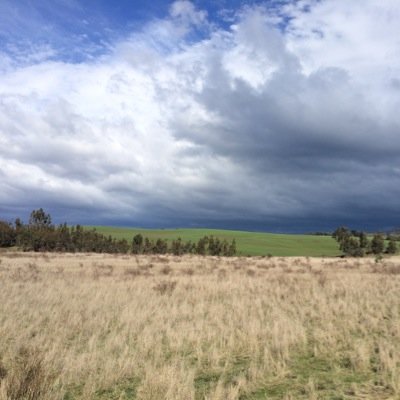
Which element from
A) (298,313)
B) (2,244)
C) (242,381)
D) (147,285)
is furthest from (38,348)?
(2,244)

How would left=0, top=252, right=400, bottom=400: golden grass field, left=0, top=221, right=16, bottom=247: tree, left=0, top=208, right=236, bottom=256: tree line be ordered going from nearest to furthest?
left=0, top=252, right=400, bottom=400: golden grass field → left=0, top=208, right=236, bottom=256: tree line → left=0, top=221, right=16, bottom=247: tree

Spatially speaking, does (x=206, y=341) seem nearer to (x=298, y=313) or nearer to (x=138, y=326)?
(x=138, y=326)

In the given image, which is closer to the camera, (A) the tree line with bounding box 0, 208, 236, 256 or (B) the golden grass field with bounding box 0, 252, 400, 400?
(B) the golden grass field with bounding box 0, 252, 400, 400

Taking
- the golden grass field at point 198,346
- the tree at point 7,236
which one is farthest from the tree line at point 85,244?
the golden grass field at point 198,346

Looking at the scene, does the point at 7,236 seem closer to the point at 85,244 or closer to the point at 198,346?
the point at 85,244

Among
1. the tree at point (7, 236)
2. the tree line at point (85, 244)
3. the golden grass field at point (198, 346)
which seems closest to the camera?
the golden grass field at point (198, 346)

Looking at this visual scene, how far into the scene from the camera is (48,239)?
305ft

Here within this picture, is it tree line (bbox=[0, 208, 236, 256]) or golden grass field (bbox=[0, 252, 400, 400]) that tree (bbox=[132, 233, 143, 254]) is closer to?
tree line (bbox=[0, 208, 236, 256])

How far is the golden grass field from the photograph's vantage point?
7148 mm

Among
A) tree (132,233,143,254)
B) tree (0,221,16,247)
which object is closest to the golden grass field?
tree (132,233,143,254)

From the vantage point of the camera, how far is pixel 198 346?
9.93m

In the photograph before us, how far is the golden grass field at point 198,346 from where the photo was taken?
23.5 feet

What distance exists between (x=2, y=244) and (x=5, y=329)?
96226mm

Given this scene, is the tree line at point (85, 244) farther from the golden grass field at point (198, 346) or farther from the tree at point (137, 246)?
the golden grass field at point (198, 346)
